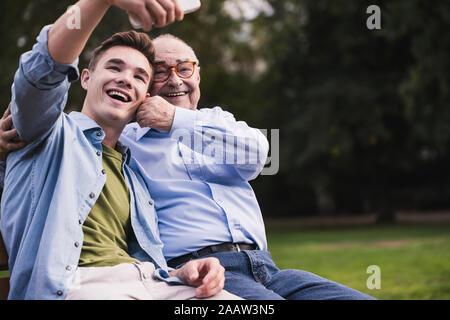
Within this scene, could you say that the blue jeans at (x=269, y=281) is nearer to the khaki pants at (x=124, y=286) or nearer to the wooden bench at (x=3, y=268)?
the khaki pants at (x=124, y=286)

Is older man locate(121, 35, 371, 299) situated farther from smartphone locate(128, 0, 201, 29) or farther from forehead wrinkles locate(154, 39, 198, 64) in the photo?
smartphone locate(128, 0, 201, 29)

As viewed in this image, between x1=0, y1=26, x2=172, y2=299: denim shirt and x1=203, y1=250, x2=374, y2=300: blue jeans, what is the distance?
441 millimetres

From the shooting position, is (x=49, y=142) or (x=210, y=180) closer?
(x=49, y=142)

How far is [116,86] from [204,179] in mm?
699

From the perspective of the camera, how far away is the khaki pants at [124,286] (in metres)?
2.18

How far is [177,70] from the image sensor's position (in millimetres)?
3447

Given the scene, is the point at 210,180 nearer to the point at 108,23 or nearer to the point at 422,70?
the point at 108,23

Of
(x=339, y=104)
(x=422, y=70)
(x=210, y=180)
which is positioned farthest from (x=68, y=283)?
(x=339, y=104)

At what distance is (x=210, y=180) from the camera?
3.09m

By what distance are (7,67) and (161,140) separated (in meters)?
11.9

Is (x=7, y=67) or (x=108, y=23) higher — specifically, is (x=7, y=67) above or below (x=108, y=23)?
below

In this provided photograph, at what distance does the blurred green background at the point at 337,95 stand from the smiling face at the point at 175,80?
630cm

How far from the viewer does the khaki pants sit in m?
2.18

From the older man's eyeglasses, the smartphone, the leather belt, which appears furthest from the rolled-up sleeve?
the older man's eyeglasses
